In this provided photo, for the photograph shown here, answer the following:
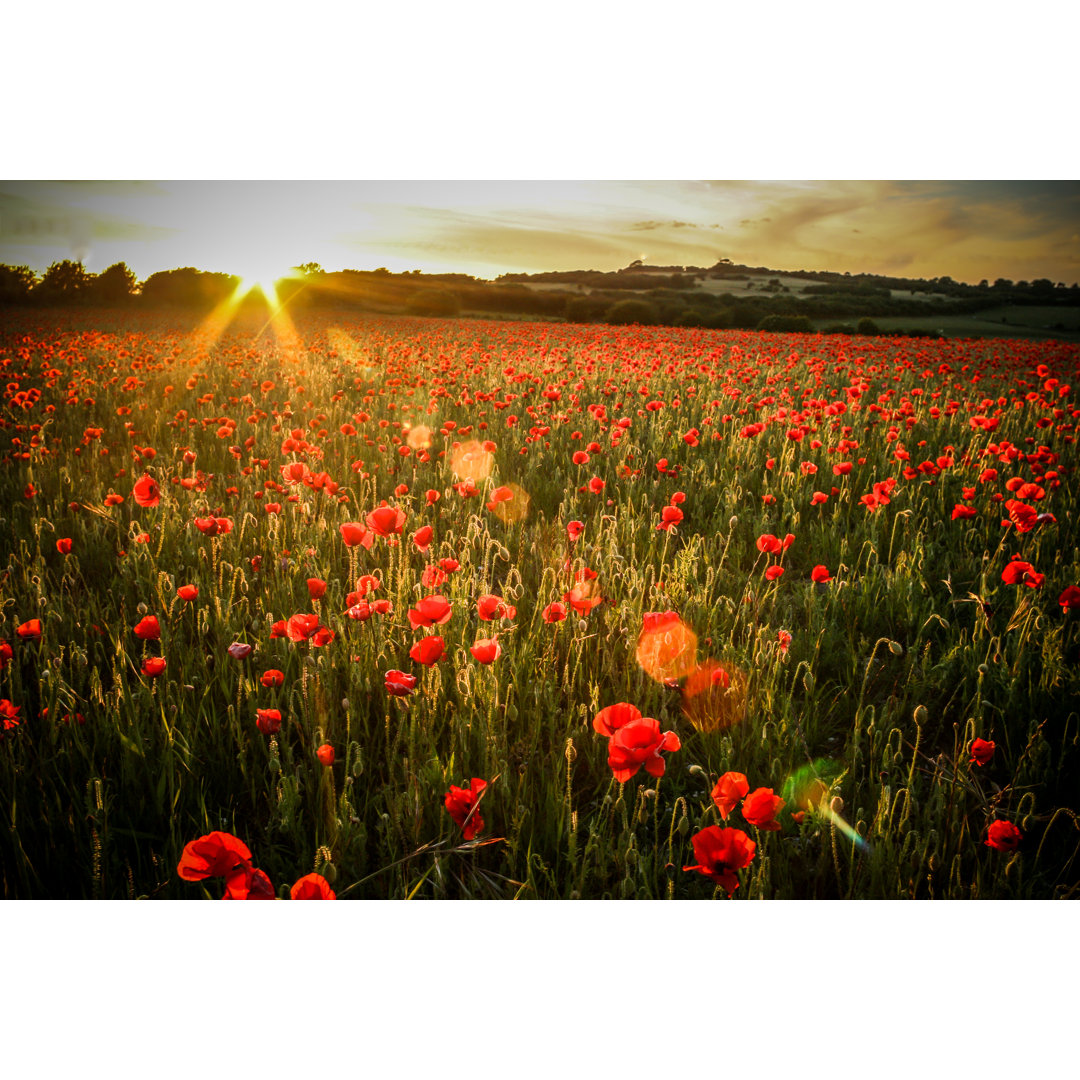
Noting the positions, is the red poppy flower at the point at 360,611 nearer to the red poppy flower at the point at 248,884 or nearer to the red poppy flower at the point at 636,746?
the red poppy flower at the point at 248,884

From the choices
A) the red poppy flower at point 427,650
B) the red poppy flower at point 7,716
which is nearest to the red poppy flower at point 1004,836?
the red poppy flower at point 427,650

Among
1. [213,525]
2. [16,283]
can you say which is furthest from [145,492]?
[16,283]

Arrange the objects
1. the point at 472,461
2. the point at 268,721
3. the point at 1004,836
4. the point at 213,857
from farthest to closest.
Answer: the point at 472,461 → the point at 268,721 → the point at 1004,836 → the point at 213,857

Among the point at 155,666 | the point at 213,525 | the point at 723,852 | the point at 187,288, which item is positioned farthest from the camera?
the point at 187,288

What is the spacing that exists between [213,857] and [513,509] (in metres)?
2.04

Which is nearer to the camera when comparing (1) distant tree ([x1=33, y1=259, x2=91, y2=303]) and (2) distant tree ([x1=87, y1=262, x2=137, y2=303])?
(1) distant tree ([x1=33, y1=259, x2=91, y2=303])

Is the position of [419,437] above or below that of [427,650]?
above

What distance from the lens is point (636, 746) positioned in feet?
3.48

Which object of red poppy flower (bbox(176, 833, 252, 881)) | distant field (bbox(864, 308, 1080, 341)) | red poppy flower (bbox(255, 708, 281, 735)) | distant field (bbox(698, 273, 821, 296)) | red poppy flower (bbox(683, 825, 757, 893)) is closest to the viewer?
red poppy flower (bbox(176, 833, 252, 881))

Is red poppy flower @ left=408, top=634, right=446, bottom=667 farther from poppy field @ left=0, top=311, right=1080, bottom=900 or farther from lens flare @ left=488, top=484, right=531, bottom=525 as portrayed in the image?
lens flare @ left=488, top=484, right=531, bottom=525

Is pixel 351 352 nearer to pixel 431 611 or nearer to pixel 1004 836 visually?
pixel 431 611

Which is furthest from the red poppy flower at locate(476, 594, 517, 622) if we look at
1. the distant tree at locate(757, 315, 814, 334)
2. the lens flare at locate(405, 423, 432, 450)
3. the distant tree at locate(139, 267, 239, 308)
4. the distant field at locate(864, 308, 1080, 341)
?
the distant tree at locate(757, 315, 814, 334)

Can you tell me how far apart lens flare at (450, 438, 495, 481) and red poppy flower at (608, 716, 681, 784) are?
230 centimetres

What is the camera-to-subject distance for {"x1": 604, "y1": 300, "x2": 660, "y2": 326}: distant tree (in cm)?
541
